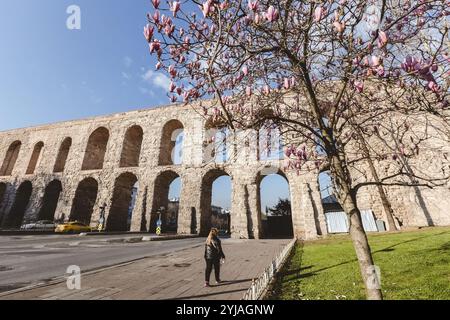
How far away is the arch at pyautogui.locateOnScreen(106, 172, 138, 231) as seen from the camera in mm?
22875

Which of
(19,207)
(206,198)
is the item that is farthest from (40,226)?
(206,198)

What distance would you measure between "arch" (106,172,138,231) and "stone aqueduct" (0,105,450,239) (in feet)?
0.30

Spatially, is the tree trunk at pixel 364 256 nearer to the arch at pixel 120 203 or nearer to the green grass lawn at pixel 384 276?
the green grass lawn at pixel 384 276

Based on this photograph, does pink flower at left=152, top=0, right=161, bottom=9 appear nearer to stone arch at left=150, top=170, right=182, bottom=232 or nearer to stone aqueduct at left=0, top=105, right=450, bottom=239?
stone aqueduct at left=0, top=105, right=450, bottom=239

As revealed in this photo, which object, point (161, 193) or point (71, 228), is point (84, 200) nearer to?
point (71, 228)

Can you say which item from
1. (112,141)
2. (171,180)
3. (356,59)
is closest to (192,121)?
(171,180)

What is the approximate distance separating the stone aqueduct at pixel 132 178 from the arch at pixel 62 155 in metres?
0.07

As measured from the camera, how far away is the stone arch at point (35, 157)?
2875 cm

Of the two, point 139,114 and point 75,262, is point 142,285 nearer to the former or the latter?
point 75,262

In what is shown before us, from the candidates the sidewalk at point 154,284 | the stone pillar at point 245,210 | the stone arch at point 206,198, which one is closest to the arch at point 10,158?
the stone arch at point 206,198

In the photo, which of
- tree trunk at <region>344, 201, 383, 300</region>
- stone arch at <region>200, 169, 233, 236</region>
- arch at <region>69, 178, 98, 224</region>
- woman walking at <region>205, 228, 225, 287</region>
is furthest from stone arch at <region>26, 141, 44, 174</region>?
tree trunk at <region>344, 201, 383, 300</region>

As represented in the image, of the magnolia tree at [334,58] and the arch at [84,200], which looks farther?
the arch at [84,200]

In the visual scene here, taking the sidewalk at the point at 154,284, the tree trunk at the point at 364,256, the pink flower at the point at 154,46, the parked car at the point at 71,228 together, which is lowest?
the sidewalk at the point at 154,284

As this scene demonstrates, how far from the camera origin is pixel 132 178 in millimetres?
25469
